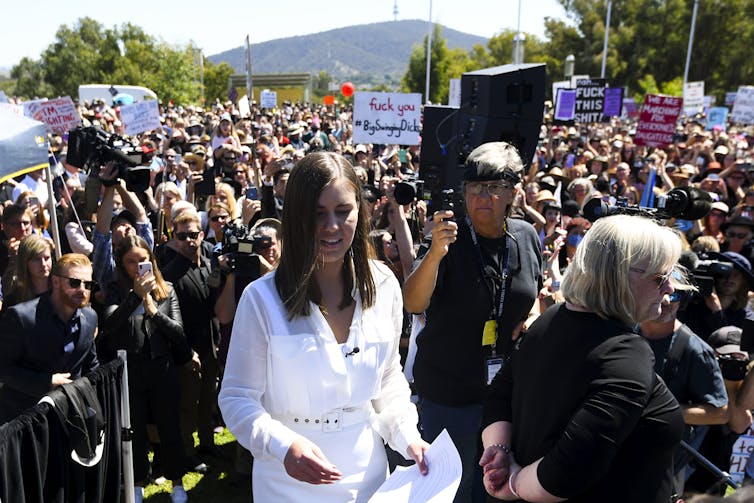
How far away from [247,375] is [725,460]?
330cm

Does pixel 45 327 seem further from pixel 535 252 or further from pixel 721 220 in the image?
pixel 721 220

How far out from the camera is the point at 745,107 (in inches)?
642

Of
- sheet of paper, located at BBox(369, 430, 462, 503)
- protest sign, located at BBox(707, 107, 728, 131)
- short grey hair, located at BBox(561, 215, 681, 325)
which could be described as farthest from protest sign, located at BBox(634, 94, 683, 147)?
protest sign, located at BBox(707, 107, 728, 131)

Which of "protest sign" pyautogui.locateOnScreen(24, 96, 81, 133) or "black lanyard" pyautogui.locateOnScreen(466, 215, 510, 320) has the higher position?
"protest sign" pyautogui.locateOnScreen(24, 96, 81, 133)

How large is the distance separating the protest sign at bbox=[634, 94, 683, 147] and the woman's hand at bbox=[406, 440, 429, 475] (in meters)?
11.4

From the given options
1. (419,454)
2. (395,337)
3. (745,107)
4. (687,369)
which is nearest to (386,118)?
(687,369)

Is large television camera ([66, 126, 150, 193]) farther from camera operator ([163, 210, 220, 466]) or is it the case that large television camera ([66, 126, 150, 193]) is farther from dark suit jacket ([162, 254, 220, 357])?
dark suit jacket ([162, 254, 220, 357])

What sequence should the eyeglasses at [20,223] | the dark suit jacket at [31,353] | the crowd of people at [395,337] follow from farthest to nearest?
1. the eyeglasses at [20,223]
2. the dark suit jacket at [31,353]
3. the crowd of people at [395,337]


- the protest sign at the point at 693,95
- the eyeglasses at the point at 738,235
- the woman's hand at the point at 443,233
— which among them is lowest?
the eyeglasses at the point at 738,235

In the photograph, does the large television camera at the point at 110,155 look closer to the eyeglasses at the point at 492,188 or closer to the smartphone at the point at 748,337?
the eyeglasses at the point at 492,188

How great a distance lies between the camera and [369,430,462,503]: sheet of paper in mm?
1943

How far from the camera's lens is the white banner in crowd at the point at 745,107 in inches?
635

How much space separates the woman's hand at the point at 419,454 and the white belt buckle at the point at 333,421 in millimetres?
237

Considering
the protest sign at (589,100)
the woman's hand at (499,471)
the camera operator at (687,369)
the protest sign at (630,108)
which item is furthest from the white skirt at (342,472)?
the protest sign at (630,108)
